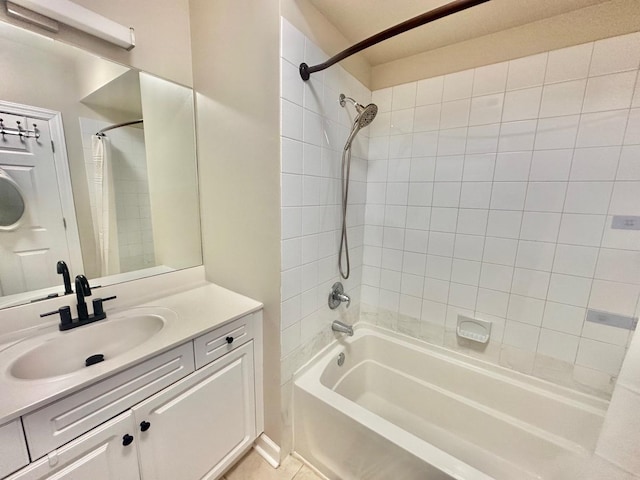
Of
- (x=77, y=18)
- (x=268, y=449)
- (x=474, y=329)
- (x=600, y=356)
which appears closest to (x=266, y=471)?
(x=268, y=449)

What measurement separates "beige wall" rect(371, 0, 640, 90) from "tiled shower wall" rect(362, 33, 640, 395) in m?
0.05

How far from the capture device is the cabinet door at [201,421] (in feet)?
3.11

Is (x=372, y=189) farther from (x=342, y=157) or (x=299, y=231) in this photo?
(x=299, y=231)

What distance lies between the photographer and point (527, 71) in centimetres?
126

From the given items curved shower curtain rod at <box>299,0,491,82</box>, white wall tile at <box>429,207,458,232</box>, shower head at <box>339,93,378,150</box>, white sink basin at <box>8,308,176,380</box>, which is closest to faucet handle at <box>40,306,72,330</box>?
white sink basin at <box>8,308,176,380</box>

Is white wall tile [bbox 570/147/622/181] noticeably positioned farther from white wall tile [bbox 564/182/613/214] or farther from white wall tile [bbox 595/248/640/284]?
white wall tile [bbox 595/248/640/284]

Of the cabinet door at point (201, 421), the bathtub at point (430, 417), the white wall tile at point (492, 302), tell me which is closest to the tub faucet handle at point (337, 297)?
the bathtub at point (430, 417)

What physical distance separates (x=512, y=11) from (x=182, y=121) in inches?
67.6

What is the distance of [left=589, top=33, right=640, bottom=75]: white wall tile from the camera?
3.50ft

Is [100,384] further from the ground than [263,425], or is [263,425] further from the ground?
[100,384]

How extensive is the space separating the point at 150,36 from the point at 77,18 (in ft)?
1.02

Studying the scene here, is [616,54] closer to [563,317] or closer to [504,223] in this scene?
[504,223]

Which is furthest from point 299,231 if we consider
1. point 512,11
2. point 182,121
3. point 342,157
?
point 512,11

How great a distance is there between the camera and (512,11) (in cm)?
117
